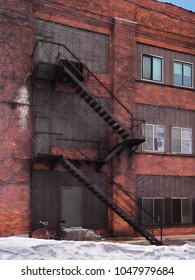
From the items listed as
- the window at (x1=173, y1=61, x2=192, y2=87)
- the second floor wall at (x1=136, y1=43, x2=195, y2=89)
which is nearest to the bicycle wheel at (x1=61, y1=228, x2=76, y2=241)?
the second floor wall at (x1=136, y1=43, x2=195, y2=89)

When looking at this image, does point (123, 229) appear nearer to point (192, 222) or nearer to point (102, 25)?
point (192, 222)

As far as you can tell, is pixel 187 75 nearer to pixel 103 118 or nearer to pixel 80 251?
pixel 103 118

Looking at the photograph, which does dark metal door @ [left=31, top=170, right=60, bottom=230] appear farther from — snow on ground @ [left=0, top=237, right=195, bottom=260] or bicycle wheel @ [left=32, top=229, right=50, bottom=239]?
snow on ground @ [left=0, top=237, right=195, bottom=260]

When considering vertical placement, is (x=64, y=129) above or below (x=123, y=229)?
above

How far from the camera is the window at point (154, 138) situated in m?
21.4

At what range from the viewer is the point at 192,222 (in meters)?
22.2

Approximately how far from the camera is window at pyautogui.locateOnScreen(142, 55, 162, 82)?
21844 mm

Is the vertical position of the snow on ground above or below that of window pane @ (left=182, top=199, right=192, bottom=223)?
above

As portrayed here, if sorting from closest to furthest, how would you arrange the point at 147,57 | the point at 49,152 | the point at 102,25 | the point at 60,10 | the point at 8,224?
the point at 8,224 → the point at 49,152 → the point at 60,10 → the point at 102,25 → the point at 147,57

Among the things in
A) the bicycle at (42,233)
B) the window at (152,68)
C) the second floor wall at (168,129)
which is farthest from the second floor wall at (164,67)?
the bicycle at (42,233)

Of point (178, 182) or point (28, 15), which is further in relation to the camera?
point (178, 182)

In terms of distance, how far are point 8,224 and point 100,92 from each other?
848 cm

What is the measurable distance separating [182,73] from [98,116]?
281 inches

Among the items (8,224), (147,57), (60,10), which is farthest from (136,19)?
(8,224)
